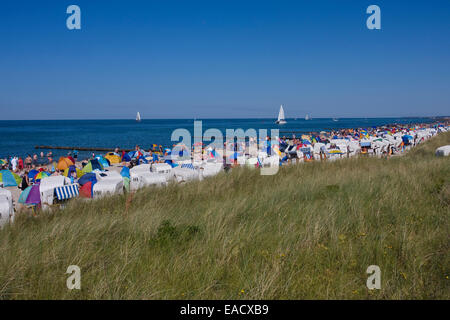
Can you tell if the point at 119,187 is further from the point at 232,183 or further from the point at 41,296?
the point at 41,296

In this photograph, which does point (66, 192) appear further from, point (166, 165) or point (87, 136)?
point (87, 136)

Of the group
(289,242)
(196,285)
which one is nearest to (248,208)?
(289,242)

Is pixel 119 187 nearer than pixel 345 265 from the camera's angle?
No

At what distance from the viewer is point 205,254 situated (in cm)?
300

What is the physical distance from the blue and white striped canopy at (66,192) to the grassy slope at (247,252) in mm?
6094

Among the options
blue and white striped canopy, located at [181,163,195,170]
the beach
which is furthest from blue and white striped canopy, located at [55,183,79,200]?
blue and white striped canopy, located at [181,163,195,170]

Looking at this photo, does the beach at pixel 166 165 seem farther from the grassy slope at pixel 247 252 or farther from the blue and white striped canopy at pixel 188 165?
the grassy slope at pixel 247 252

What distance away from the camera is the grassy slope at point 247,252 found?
249cm

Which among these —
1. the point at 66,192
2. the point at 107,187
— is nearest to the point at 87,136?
the point at 66,192

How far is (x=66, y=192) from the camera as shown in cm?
1050

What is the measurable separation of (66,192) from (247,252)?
944 centimetres

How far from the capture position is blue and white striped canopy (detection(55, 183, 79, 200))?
10375 millimetres
